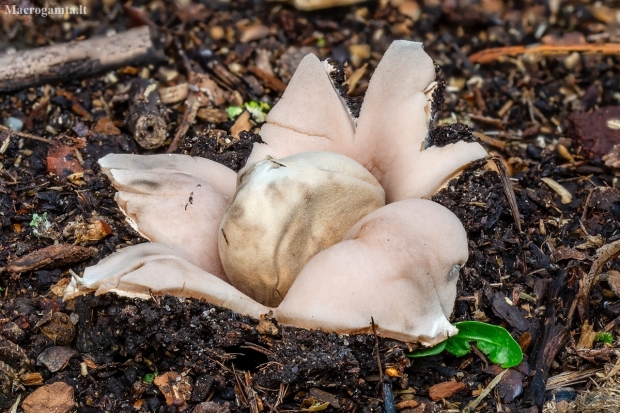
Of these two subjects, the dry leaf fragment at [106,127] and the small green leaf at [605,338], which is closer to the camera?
→ the small green leaf at [605,338]

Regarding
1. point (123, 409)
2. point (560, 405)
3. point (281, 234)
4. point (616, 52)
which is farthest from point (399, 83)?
point (616, 52)

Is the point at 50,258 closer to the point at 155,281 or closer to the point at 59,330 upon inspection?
the point at 59,330

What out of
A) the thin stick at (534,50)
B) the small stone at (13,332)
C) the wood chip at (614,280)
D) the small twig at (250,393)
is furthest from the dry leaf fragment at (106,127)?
the wood chip at (614,280)

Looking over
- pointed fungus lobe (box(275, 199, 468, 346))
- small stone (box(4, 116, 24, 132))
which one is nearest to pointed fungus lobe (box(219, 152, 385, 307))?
pointed fungus lobe (box(275, 199, 468, 346))

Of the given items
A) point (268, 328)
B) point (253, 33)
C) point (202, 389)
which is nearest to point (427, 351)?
point (268, 328)

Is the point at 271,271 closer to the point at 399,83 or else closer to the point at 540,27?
the point at 399,83

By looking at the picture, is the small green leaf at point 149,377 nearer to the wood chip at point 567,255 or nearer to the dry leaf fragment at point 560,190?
the wood chip at point 567,255
